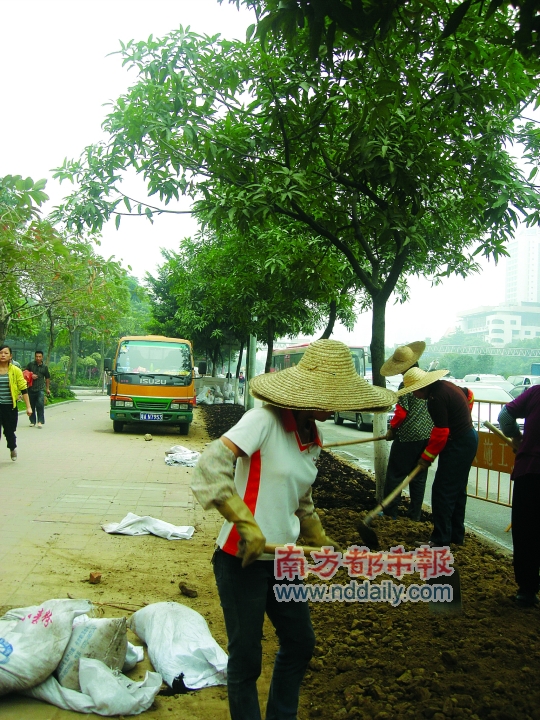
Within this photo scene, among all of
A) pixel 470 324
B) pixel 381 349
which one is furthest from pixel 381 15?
pixel 470 324

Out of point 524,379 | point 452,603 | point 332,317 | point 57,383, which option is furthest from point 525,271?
point 452,603

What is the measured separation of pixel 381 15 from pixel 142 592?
3936mm

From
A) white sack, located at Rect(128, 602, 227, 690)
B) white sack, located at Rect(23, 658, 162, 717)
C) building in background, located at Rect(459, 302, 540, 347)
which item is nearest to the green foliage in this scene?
building in background, located at Rect(459, 302, 540, 347)

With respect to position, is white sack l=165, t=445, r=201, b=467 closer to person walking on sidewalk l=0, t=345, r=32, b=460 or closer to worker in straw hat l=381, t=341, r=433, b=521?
person walking on sidewalk l=0, t=345, r=32, b=460

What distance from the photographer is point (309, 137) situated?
6.40 meters

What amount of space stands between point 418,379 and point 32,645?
11.9 ft

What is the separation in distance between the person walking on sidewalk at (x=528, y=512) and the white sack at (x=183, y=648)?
6.43ft

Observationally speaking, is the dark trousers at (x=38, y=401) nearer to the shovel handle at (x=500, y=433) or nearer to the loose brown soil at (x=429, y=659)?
the shovel handle at (x=500, y=433)

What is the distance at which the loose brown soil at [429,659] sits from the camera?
3.13m

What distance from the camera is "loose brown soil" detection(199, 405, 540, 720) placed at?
3133mm

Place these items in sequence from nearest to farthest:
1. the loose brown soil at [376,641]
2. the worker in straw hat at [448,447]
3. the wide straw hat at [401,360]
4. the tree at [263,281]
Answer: the loose brown soil at [376,641] → the worker in straw hat at [448,447] → the wide straw hat at [401,360] → the tree at [263,281]

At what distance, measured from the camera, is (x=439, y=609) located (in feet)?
13.6

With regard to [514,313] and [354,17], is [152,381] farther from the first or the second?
[514,313]

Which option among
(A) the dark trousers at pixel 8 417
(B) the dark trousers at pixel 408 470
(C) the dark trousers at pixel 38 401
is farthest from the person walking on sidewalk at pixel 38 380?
(B) the dark trousers at pixel 408 470
